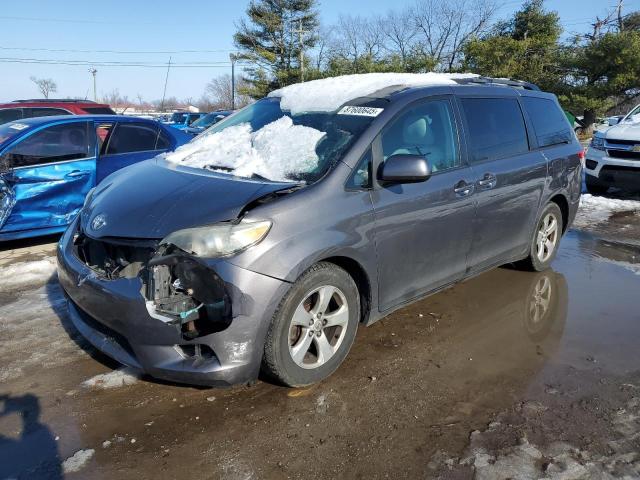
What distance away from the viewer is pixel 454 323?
4.04 meters

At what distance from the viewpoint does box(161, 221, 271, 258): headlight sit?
2.64 meters

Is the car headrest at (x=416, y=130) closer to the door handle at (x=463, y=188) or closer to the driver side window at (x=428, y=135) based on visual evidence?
the driver side window at (x=428, y=135)

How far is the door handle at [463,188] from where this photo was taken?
3.74 m

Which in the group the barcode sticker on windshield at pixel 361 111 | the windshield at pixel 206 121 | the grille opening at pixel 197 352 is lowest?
the grille opening at pixel 197 352

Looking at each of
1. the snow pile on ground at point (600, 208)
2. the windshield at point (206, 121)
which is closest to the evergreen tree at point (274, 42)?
the windshield at point (206, 121)

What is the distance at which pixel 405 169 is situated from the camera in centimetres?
316

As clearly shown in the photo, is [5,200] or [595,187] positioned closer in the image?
[5,200]

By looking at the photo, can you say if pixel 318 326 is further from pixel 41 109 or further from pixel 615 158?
pixel 41 109

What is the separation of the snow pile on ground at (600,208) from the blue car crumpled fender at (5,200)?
7.41 m

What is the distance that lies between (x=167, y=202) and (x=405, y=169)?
57.0 inches

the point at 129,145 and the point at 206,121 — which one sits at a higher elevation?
the point at 206,121

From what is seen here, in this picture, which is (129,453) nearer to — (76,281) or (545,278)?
(76,281)

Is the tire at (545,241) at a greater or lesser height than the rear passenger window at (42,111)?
lesser

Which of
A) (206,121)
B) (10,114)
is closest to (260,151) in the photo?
(10,114)
